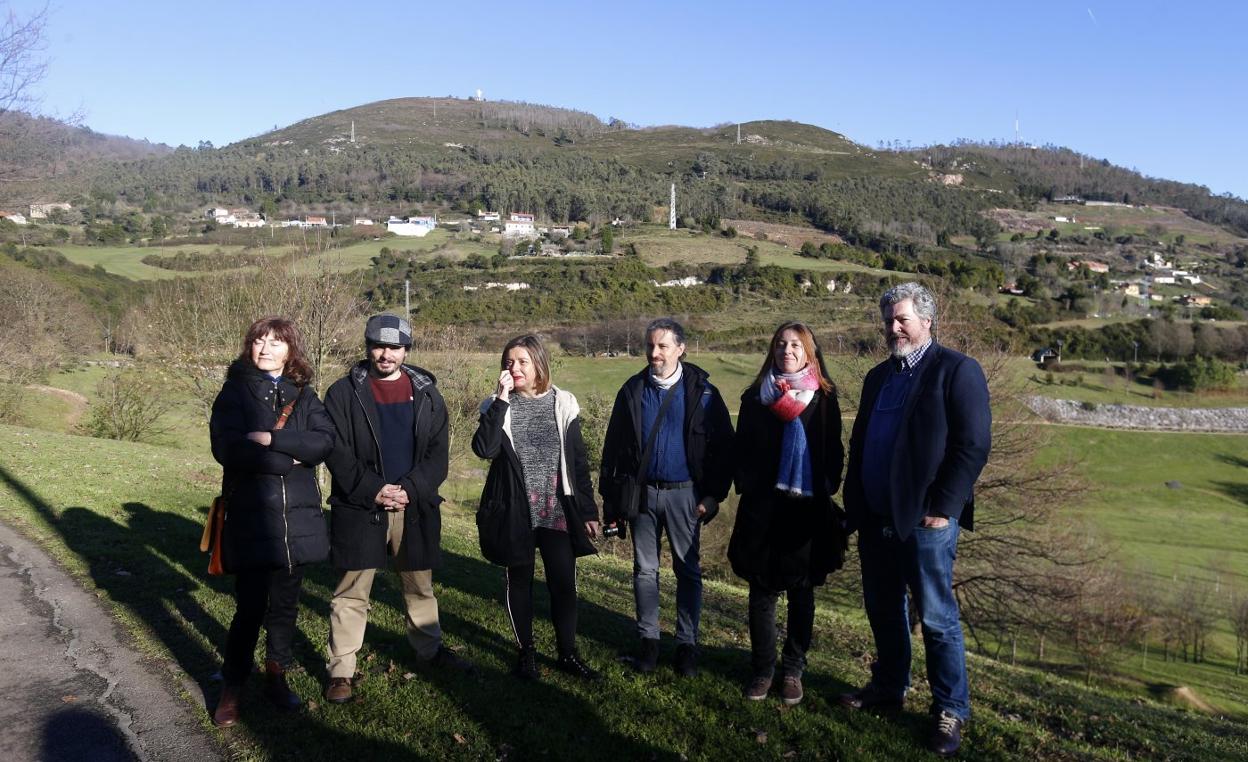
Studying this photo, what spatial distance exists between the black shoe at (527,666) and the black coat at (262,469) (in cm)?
146

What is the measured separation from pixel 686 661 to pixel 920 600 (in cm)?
161

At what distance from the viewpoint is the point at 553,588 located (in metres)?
5.14

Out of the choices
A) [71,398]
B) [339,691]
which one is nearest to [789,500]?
[339,691]

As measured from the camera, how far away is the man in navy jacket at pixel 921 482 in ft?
13.9

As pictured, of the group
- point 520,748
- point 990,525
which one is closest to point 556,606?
point 520,748

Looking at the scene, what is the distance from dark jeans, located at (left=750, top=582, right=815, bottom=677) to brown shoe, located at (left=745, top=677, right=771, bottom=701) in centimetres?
3

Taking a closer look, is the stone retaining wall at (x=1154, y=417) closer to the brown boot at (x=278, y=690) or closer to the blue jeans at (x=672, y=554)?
the blue jeans at (x=672, y=554)

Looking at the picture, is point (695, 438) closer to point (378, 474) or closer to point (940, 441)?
point (940, 441)

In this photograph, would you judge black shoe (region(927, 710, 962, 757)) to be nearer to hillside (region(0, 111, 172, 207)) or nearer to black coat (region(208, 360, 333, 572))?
black coat (region(208, 360, 333, 572))

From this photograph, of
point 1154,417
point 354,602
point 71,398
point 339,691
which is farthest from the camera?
point 1154,417

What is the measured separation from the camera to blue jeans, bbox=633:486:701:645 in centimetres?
525

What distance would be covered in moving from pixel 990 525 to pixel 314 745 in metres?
16.9

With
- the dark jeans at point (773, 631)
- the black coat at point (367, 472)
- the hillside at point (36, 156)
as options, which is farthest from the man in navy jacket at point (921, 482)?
the hillside at point (36, 156)

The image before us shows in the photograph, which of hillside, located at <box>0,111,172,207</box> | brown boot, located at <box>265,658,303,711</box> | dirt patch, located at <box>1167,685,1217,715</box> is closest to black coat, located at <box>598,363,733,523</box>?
brown boot, located at <box>265,658,303,711</box>
